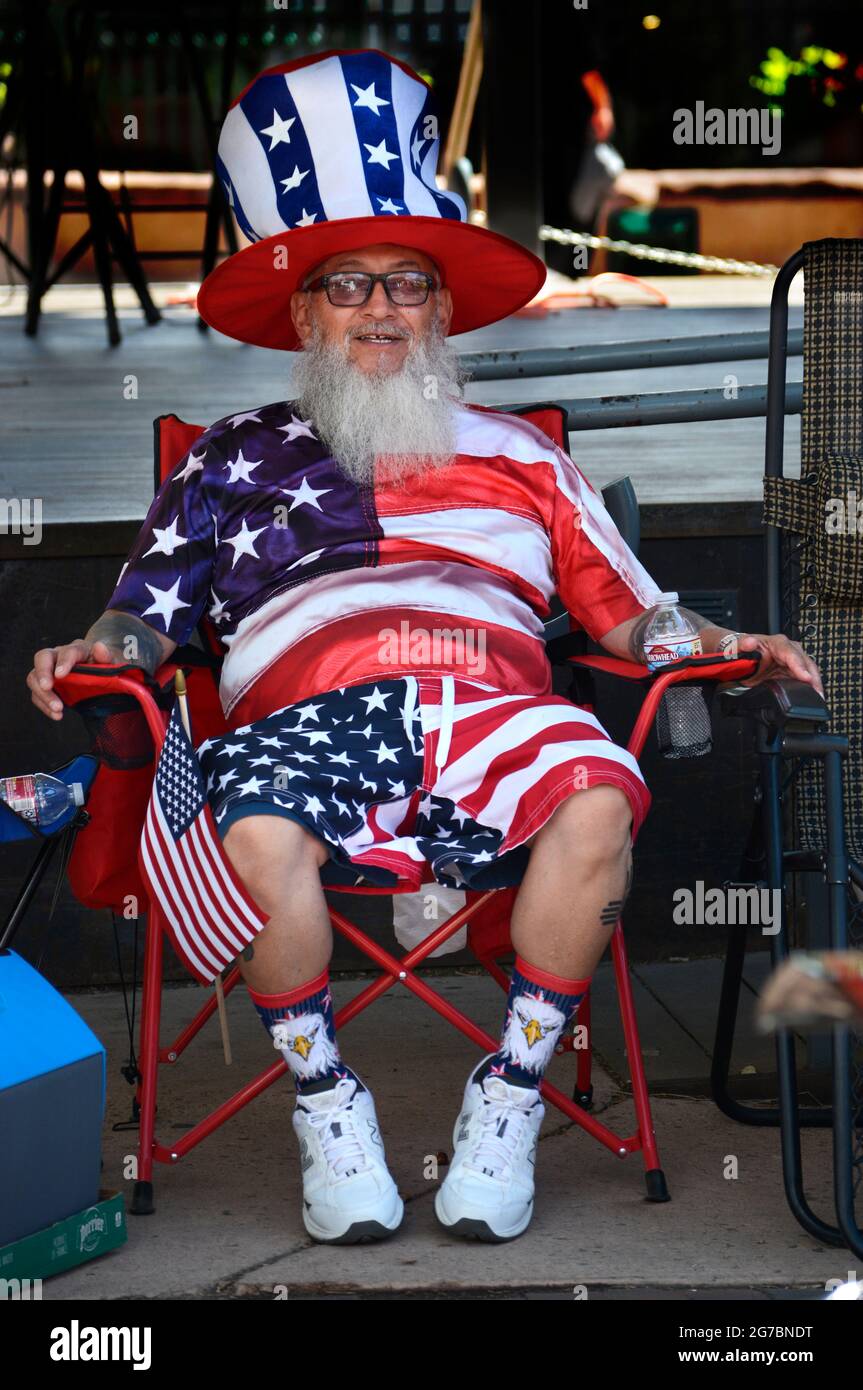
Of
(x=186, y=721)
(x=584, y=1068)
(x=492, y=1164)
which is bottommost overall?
(x=584, y=1068)

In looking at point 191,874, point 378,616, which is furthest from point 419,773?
point 191,874

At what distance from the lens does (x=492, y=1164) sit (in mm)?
2482

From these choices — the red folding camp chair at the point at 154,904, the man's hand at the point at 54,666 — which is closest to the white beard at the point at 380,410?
the red folding camp chair at the point at 154,904

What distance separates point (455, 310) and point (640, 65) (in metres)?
11.6

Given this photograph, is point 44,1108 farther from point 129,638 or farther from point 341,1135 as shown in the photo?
point 129,638

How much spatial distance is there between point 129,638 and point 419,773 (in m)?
0.47

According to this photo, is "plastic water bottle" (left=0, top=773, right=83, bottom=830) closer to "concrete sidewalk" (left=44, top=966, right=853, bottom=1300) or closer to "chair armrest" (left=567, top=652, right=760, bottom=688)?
"concrete sidewalk" (left=44, top=966, right=853, bottom=1300)

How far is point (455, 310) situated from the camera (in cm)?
322

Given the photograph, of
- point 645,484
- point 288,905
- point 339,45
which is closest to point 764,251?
point 339,45

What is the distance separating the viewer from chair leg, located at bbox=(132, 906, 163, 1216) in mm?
2582

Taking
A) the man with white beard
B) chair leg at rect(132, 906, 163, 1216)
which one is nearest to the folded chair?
the man with white beard

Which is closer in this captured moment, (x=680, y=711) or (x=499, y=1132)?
(x=499, y=1132)

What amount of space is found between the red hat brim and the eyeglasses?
0.04 meters

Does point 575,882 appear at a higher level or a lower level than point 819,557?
lower
